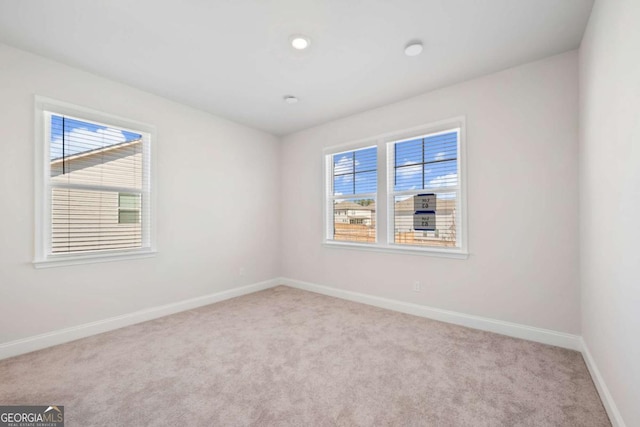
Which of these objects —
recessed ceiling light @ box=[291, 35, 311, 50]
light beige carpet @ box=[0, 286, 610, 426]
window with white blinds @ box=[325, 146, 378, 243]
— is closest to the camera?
light beige carpet @ box=[0, 286, 610, 426]

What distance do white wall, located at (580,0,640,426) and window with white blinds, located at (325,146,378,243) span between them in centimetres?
220

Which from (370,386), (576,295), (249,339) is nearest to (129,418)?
(249,339)

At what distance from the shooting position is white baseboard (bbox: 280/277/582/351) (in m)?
2.52

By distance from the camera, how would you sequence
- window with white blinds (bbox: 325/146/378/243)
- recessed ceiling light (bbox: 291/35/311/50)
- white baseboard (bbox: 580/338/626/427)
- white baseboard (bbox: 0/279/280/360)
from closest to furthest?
white baseboard (bbox: 580/338/626/427) < recessed ceiling light (bbox: 291/35/311/50) < white baseboard (bbox: 0/279/280/360) < window with white blinds (bbox: 325/146/378/243)

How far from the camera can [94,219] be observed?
117 inches

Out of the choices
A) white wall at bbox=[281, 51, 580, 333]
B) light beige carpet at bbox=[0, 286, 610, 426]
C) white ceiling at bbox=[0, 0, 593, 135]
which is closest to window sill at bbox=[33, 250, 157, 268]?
light beige carpet at bbox=[0, 286, 610, 426]

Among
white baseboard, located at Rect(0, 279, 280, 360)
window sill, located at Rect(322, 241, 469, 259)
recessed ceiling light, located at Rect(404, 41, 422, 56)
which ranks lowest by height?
white baseboard, located at Rect(0, 279, 280, 360)

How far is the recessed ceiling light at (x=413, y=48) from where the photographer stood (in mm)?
2381

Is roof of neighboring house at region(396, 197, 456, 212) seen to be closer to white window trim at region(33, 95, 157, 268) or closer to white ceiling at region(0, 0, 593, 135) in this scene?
white ceiling at region(0, 0, 593, 135)

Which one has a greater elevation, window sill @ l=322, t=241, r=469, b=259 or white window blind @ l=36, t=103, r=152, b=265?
white window blind @ l=36, t=103, r=152, b=265

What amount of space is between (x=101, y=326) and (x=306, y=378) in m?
2.36

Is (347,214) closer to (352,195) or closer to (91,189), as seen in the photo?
(352,195)

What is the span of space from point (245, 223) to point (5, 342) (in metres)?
→ 2.74

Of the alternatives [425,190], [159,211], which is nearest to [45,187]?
[159,211]
